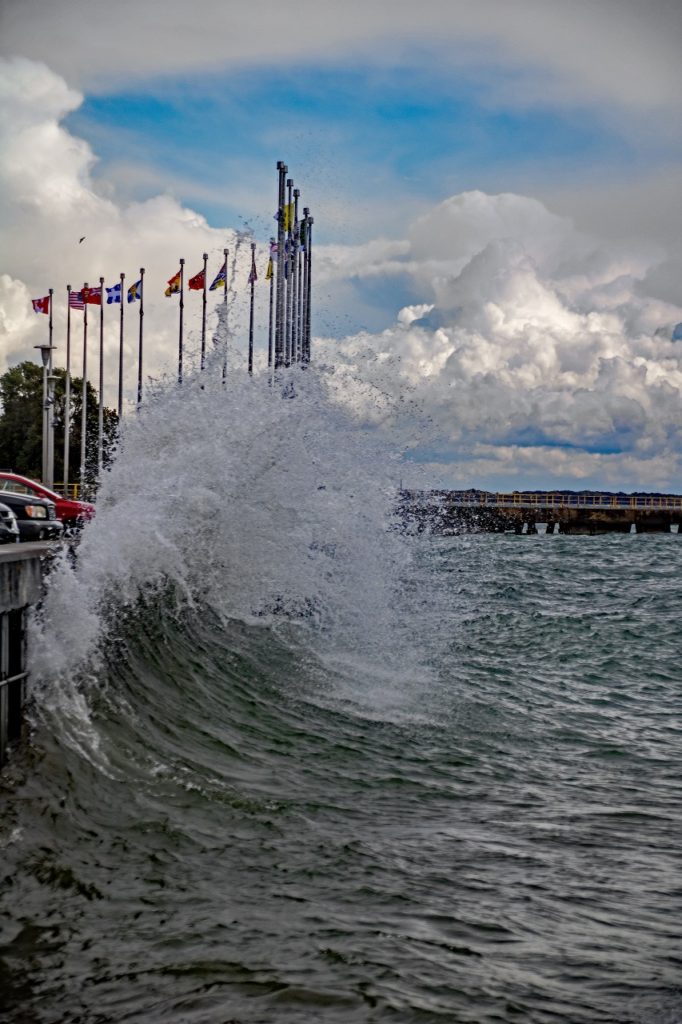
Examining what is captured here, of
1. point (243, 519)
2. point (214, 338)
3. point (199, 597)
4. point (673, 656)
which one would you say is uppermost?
point (214, 338)

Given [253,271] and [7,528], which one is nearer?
[7,528]

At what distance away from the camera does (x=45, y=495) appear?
74.5 ft

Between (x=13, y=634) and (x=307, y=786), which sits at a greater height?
(x=13, y=634)

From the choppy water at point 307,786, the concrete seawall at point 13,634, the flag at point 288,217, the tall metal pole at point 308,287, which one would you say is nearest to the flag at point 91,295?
the tall metal pole at point 308,287

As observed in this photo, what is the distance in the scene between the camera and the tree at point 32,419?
72875mm

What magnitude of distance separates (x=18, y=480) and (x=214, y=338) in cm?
696

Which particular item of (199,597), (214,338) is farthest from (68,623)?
(214,338)

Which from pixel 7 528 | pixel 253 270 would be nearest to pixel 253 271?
pixel 253 270

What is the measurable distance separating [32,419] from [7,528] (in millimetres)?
70061

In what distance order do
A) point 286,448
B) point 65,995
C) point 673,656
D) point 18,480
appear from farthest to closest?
1. point 18,480
2. point 673,656
3. point 286,448
4. point 65,995

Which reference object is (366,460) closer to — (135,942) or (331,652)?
(331,652)

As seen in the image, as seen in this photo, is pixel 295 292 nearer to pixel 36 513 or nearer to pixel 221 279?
pixel 221 279

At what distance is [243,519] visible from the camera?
1547 centimetres

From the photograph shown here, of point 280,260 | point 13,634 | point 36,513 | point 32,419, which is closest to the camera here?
point 13,634
